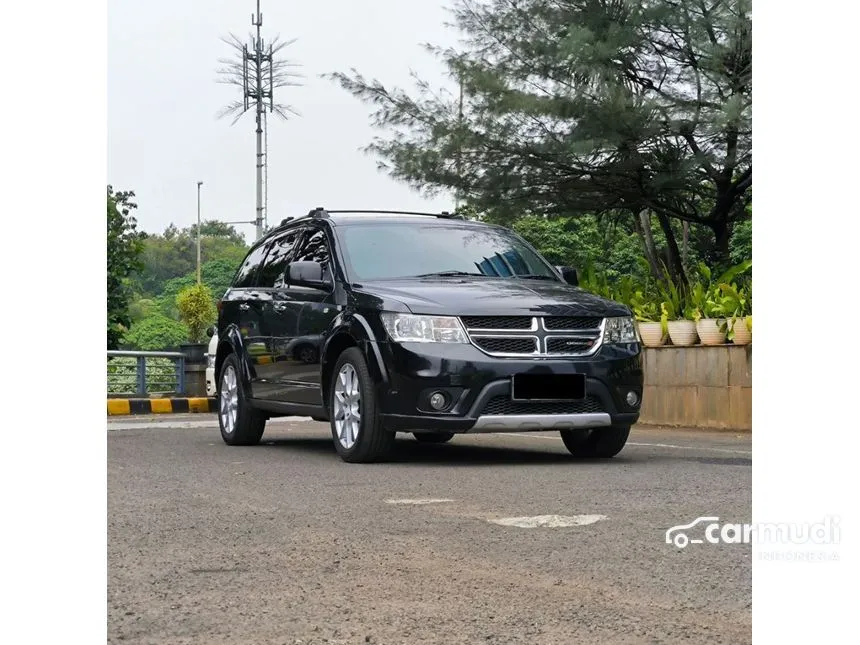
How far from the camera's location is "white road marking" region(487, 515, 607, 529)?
251 inches

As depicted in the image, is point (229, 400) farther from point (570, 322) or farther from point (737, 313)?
point (737, 313)

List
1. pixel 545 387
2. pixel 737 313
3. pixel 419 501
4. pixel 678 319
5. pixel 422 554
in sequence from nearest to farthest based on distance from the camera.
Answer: pixel 422 554, pixel 419 501, pixel 545 387, pixel 737 313, pixel 678 319

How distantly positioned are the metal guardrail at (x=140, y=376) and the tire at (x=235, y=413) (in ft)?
41.0

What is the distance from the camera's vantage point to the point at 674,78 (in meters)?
17.2

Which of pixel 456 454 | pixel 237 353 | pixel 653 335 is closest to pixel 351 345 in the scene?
pixel 456 454

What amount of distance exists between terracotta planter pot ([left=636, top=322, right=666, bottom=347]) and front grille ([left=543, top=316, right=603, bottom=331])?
640 centimetres

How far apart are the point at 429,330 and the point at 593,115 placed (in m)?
7.42

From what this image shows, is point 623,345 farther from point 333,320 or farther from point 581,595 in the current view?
point 581,595

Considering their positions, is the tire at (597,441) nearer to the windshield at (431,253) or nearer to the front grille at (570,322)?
the front grille at (570,322)

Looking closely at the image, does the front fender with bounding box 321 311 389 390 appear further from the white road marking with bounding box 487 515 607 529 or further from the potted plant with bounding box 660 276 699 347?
the potted plant with bounding box 660 276 699 347

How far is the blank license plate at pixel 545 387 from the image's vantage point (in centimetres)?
930

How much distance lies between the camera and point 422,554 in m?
5.59

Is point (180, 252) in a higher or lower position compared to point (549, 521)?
higher
